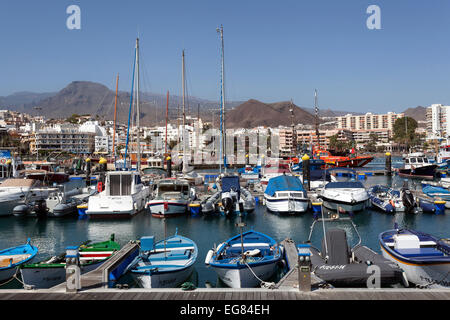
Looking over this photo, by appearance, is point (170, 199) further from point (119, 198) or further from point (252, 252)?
point (252, 252)

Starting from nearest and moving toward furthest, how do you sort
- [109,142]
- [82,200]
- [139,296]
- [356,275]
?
[139,296]
[356,275]
[82,200]
[109,142]

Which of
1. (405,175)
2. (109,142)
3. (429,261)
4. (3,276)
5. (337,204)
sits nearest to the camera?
(429,261)

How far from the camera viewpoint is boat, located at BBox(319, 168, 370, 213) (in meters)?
28.7

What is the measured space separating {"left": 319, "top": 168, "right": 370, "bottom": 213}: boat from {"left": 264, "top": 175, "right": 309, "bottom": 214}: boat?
6.18ft

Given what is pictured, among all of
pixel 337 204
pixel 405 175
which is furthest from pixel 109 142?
pixel 337 204

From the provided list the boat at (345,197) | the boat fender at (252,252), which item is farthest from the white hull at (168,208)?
the boat fender at (252,252)

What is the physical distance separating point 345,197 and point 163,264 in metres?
18.6

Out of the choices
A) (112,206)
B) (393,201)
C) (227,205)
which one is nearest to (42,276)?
(112,206)

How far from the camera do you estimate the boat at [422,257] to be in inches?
486

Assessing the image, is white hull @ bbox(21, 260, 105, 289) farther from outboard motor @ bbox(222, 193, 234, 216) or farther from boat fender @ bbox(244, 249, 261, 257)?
outboard motor @ bbox(222, 193, 234, 216)

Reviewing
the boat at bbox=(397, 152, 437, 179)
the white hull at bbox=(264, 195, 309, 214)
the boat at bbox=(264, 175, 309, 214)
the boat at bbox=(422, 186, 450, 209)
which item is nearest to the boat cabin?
the boat at bbox=(264, 175, 309, 214)
